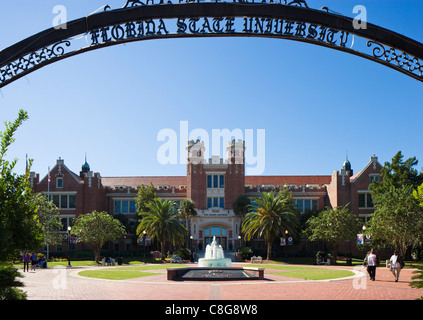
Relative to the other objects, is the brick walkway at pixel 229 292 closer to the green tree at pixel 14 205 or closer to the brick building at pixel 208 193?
the green tree at pixel 14 205

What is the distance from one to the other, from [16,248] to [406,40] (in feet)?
31.4

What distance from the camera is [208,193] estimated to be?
64188 millimetres

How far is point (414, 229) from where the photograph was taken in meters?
40.5

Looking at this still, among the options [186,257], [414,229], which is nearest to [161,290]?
[414,229]

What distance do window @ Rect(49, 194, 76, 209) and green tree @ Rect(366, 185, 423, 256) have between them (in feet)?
125

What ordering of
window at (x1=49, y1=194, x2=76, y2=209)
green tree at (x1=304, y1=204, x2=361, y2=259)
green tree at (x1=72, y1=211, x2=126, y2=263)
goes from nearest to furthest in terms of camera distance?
green tree at (x1=72, y1=211, x2=126, y2=263) < green tree at (x1=304, y1=204, x2=361, y2=259) < window at (x1=49, y1=194, x2=76, y2=209)

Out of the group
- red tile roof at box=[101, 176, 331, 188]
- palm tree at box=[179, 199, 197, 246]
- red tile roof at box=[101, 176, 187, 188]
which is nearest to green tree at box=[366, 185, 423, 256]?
palm tree at box=[179, 199, 197, 246]

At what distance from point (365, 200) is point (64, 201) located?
39.5 meters

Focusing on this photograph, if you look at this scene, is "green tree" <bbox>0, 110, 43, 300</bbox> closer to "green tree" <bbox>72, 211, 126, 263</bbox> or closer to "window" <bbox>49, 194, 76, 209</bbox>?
"green tree" <bbox>72, 211, 126, 263</bbox>

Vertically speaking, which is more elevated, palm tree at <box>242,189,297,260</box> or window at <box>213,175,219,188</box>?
window at <box>213,175,219,188</box>

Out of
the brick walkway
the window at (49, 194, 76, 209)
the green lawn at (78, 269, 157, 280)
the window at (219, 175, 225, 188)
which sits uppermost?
the window at (219, 175, 225, 188)

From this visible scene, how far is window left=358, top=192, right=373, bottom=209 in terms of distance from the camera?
6084 cm

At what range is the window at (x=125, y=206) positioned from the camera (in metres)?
66.1
